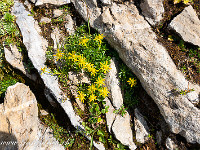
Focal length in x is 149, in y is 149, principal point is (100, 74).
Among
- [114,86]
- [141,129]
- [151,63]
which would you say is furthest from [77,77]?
[141,129]

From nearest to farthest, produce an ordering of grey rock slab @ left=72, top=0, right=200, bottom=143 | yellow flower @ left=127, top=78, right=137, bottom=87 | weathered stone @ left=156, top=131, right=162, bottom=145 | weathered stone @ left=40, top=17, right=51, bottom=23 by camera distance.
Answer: grey rock slab @ left=72, top=0, right=200, bottom=143
weathered stone @ left=156, top=131, right=162, bottom=145
yellow flower @ left=127, top=78, right=137, bottom=87
weathered stone @ left=40, top=17, right=51, bottom=23

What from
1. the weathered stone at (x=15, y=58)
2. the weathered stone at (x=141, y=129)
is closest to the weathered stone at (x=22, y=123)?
the weathered stone at (x=15, y=58)

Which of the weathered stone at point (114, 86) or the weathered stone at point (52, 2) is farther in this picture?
the weathered stone at point (52, 2)

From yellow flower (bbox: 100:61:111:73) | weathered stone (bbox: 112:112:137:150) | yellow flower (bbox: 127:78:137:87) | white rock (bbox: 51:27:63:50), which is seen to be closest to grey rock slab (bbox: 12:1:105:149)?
white rock (bbox: 51:27:63:50)

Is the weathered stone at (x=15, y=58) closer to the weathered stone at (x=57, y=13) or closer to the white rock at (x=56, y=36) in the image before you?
the white rock at (x=56, y=36)

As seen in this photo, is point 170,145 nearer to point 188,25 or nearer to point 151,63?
point 151,63

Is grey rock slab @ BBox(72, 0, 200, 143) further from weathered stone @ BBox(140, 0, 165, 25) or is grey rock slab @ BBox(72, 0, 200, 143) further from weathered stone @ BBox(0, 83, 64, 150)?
weathered stone @ BBox(0, 83, 64, 150)

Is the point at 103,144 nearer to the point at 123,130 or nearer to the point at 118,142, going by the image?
the point at 118,142
